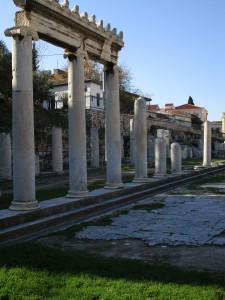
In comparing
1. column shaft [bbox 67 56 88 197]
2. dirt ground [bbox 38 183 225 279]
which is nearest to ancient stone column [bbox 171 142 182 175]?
column shaft [bbox 67 56 88 197]

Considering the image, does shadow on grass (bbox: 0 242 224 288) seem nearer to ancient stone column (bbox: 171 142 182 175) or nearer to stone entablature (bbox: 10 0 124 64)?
stone entablature (bbox: 10 0 124 64)

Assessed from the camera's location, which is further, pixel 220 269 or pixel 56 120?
pixel 56 120

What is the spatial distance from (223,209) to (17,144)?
5298 millimetres

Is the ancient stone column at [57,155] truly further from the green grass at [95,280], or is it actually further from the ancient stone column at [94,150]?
the green grass at [95,280]

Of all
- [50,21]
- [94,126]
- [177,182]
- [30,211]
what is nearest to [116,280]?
[30,211]

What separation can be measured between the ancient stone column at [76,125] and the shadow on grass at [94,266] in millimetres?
4050

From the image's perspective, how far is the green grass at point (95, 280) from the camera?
4.37 metres

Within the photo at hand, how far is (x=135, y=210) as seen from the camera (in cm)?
1031

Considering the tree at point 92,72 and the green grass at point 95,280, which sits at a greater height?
the tree at point 92,72

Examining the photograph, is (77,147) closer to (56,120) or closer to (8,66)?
(8,66)

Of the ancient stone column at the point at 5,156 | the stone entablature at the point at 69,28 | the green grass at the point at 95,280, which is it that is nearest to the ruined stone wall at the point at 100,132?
the ancient stone column at the point at 5,156

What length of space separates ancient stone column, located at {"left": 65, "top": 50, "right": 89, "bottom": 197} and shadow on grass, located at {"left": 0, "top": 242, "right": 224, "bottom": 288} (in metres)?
4.05

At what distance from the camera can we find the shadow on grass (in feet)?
15.9

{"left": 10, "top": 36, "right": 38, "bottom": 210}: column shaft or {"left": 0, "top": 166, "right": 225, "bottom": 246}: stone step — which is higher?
{"left": 10, "top": 36, "right": 38, "bottom": 210}: column shaft
